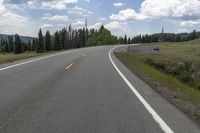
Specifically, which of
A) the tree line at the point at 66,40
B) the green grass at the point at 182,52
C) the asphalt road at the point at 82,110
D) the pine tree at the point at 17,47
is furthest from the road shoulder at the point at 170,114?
the pine tree at the point at 17,47

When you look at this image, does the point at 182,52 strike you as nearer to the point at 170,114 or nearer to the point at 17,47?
the point at 170,114

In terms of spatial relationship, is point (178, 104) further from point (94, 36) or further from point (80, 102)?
point (94, 36)

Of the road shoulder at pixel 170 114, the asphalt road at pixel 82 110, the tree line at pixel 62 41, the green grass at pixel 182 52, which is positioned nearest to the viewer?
the asphalt road at pixel 82 110

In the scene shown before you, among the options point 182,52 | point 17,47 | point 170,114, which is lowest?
point 17,47

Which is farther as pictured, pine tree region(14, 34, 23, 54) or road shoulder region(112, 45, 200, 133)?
pine tree region(14, 34, 23, 54)

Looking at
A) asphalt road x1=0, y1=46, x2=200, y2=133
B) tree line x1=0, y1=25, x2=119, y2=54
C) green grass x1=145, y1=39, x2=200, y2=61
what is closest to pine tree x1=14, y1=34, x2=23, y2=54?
tree line x1=0, y1=25, x2=119, y2=54

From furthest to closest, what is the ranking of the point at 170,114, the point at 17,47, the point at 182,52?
the point at 17,47, the point at 182,52, the point at 170,114

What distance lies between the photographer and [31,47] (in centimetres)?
16850

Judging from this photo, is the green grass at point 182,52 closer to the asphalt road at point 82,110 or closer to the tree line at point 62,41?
the asphalt road at point 82,110

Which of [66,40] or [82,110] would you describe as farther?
[66,40]

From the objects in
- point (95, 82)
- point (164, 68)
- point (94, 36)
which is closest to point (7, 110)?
point (95, 82)

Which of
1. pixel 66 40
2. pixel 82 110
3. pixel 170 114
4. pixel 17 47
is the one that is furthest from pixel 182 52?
pixel 66 40

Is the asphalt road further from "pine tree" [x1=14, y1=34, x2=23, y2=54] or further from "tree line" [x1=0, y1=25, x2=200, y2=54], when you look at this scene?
"pine tree" [x1=14, y1=34, x2=23, y2=54]

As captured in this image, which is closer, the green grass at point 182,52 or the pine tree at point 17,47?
the green grass at point 182,52
